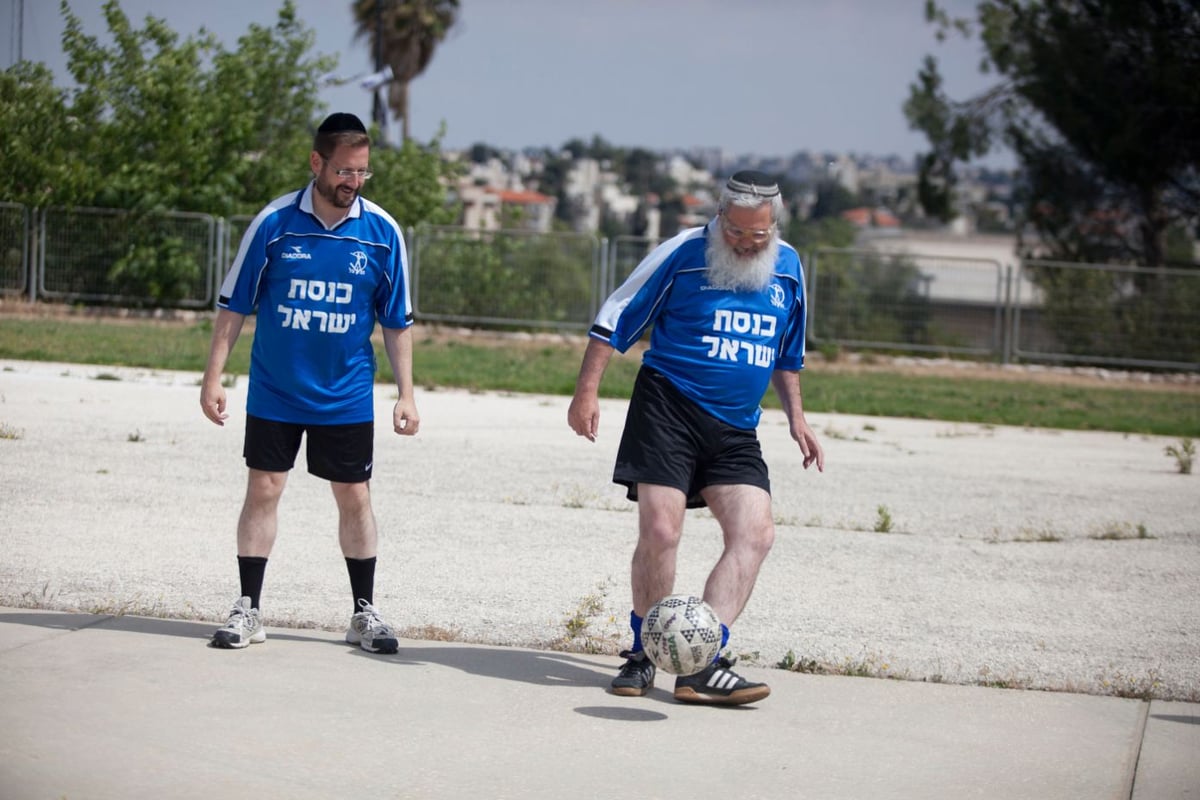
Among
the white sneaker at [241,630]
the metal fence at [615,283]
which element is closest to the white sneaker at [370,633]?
the white sneaker at [241,630]

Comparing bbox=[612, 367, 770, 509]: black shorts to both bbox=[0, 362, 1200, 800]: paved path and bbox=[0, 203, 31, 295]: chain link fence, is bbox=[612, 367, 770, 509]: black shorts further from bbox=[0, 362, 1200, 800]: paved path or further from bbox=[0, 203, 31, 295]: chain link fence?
bbox=[0, 203, 31, 295]: chain link fence

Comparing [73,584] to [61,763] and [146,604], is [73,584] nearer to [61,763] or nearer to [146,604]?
[146,604]

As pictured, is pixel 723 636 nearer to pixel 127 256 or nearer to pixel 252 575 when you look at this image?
pixel 252 575

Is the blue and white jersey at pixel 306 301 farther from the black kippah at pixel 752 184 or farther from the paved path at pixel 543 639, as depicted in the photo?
the black kippah at pixel 752 184

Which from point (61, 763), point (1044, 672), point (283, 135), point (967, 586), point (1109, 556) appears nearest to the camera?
point (61, 763)

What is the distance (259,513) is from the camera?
5902 mm

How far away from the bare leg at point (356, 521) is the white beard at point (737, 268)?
1.57 m

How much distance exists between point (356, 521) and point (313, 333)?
2.50 ft

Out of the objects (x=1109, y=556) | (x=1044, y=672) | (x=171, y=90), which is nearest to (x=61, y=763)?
(x=1044, y=672)

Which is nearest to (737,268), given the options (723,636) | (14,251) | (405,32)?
(723,636)

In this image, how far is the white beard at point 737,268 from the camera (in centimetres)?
562

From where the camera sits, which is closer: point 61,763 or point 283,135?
point 61,763

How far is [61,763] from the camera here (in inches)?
168

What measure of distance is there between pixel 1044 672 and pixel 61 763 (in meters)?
3.70
